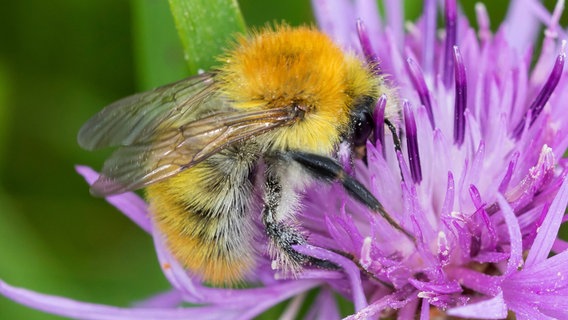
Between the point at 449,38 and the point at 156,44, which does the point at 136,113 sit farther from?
the point at 449,38

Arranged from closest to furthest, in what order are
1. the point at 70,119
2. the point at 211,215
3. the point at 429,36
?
the point at 211,215 < the point at 429,36 < the point at 70,119

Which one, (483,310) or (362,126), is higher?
(362,126)

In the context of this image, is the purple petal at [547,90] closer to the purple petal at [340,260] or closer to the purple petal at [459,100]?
the purple petal at [459,100]

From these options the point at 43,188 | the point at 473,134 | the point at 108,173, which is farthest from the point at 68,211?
the point at 473,134

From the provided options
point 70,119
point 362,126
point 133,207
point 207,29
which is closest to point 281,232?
point 362,126

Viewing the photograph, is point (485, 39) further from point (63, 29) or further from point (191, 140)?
point (63, 29)

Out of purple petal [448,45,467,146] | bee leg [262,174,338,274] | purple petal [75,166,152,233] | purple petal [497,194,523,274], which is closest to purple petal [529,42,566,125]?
purple petal [448,45,467,146]

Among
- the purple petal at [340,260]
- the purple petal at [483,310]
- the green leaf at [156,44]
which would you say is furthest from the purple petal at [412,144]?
the green leaf at [156,44]

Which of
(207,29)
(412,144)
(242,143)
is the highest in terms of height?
(207,29)
